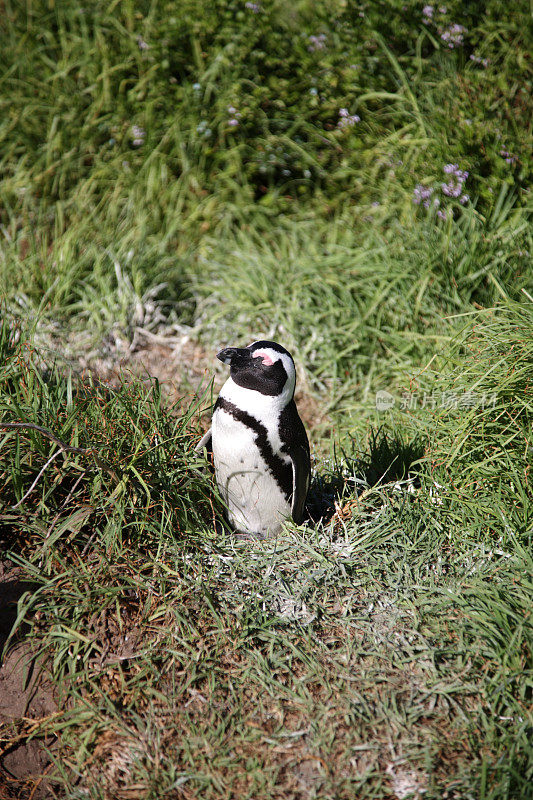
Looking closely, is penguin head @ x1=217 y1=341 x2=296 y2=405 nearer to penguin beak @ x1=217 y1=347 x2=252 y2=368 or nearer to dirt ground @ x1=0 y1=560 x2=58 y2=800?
penguin beak @ x1=217 y1=347 x2=252 y2=368

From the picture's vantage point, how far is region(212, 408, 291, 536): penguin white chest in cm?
228

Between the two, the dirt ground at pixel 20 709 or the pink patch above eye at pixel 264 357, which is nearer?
the dirt ground at pixel 20 709

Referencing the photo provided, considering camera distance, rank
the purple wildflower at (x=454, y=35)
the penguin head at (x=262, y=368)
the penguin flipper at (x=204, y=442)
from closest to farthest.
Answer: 1. the penguin head at (x=262, y=368)
2. the penguin flipper at (x=204, y=442)
3. the purple wildflower at (x=454, y=35)

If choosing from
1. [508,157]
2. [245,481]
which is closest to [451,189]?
[508,157]

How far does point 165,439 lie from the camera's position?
7.85 feet

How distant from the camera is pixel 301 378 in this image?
3613mm

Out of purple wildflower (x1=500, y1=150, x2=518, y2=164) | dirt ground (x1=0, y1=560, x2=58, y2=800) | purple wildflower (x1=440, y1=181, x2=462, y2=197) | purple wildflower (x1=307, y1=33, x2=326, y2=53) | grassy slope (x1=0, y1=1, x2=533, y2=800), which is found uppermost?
purple wildflower (x1=307, y1=33, x2=326, y2=53)

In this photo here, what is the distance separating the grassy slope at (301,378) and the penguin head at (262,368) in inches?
14.4

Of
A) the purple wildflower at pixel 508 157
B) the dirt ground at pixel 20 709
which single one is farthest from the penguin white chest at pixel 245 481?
the purple wildflower at pixel 508 157

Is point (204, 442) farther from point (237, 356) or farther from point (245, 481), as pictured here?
point (237, 356)

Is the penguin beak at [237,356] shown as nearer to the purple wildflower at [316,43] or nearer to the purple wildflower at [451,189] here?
the purple wildflower at [451,189]

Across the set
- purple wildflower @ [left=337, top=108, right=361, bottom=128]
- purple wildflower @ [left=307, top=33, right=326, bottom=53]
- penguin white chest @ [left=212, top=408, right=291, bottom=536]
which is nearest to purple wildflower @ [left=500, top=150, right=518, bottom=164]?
purple wildflower @ [left=337, top=108, right=361, bottom=128]

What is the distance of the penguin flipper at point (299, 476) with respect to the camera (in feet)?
7.70

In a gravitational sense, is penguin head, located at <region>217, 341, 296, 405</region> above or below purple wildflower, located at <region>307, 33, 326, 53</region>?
below
